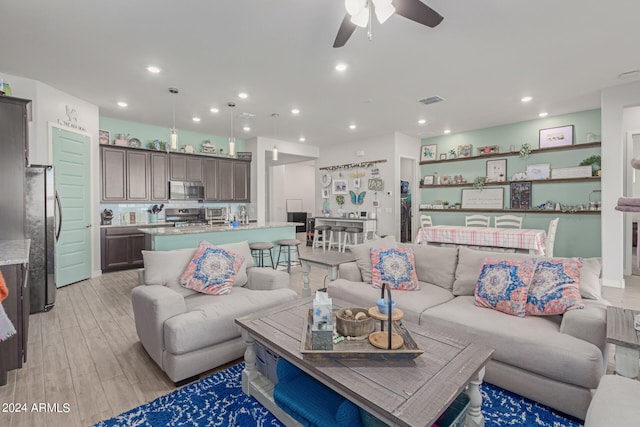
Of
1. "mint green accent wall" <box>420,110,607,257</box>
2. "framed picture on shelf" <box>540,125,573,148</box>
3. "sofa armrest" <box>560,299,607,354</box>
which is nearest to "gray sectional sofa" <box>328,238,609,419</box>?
"sofa armrest" <box>560,299,607,354</box>

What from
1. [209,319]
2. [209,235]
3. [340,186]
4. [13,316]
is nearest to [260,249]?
[209,235]

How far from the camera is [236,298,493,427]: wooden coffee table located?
3.81ft

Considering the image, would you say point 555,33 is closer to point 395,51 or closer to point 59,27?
point 395,51

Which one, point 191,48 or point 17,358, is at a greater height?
point 191,48

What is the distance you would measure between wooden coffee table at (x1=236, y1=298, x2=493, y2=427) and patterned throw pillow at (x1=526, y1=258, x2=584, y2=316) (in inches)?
35.1

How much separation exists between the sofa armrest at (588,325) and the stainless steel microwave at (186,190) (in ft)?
20.8

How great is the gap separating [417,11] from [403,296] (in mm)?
2105

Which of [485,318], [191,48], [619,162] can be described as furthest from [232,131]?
[619,162]

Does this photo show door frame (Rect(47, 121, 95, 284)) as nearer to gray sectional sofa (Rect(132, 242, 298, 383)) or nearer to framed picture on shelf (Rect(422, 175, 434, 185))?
gray sectional sofa (Rect(132, 242, 298, 383))

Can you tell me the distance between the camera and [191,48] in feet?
10.3

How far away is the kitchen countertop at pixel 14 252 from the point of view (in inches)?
78.1

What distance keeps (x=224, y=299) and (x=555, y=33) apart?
383cm

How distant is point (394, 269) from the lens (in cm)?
288

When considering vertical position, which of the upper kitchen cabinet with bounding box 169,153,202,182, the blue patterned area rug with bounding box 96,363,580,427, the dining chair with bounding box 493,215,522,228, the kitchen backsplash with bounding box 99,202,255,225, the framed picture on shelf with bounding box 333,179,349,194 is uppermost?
the upper kitchen cabinet with bounding box 169,153,202,182
